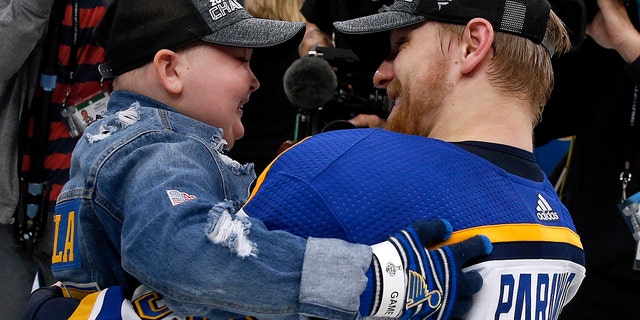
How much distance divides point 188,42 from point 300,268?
73 centimetres

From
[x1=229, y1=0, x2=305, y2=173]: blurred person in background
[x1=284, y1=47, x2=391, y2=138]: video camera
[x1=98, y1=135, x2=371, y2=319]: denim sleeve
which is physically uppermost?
[x1=98, y1=135, x2=371, y2=319]: denim sleeve

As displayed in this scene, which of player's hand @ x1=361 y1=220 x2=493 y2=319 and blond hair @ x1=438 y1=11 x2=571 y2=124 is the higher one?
blond hair @ x1=438 y1=11 x2=571 y2=124

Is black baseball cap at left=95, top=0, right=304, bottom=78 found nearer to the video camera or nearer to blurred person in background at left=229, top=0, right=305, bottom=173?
the video camera

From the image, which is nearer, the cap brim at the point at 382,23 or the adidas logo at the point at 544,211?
the adidas logo at the point at 544,211

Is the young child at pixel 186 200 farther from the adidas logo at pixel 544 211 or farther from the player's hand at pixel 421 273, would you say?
the adidas logo at pixel 544 211

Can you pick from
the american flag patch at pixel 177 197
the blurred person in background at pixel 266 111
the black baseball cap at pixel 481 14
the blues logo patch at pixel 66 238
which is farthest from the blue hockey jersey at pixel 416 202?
the blurred person in background at pixel 266 111

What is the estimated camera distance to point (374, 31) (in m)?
1.61

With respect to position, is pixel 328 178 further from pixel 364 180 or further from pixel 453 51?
pixel 453 51

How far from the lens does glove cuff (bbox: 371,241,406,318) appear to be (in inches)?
47.8

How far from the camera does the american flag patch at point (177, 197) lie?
130 cm

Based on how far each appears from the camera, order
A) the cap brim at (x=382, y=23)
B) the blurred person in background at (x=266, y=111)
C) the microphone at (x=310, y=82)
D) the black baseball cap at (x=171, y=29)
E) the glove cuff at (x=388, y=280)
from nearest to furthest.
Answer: the glove cuff at (x=388, y=280) → the cap brim at (x=382, y=23) → the black baseball cap at (x=171, y=29) → the microphone at (x=310, y=82) → the blurred person in background at (x=266, y=111)

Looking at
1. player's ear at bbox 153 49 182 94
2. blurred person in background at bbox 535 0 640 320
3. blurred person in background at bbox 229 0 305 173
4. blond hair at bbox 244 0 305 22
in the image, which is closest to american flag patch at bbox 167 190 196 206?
player's ear at bbox 153 49 182 94

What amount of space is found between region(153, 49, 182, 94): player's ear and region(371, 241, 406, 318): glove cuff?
758 millimetres

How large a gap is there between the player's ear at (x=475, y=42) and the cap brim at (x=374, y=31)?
10 cm
